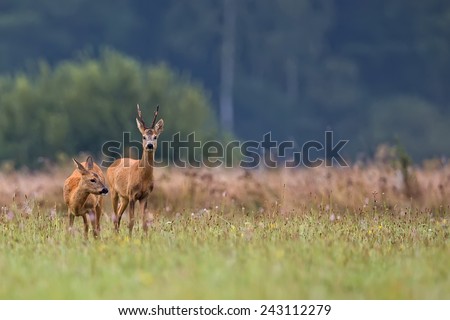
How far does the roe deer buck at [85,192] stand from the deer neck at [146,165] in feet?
1.75

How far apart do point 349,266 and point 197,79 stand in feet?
204

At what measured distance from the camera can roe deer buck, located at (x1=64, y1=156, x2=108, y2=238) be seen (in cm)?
1476

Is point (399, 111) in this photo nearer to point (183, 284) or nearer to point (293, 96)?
point (293, 96)

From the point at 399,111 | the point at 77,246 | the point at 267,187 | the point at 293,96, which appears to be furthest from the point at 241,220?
the point at 293,96

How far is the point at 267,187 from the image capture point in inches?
762

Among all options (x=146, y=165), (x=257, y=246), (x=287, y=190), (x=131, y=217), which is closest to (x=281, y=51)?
(x=287, y=190)

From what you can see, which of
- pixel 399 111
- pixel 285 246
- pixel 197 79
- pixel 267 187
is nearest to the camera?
pixel 285 246

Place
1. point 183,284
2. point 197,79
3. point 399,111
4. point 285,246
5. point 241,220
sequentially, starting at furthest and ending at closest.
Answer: point 197,79 → point 399,111 → point 241,220 → point 285,246 → point 183,284

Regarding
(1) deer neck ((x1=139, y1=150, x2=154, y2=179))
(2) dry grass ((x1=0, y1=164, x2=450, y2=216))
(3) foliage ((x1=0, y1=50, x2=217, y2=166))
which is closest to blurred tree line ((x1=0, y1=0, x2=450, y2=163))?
(3) foliage ((x1=0, y1=50, x2=217, y2=166))

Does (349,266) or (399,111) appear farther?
(399,111)

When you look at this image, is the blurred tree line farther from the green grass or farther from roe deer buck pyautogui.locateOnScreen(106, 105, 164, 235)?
the green grass

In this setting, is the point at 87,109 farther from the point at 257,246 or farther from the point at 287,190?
the point at 257,246

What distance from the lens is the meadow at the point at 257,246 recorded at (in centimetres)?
1001

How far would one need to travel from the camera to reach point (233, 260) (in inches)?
430
